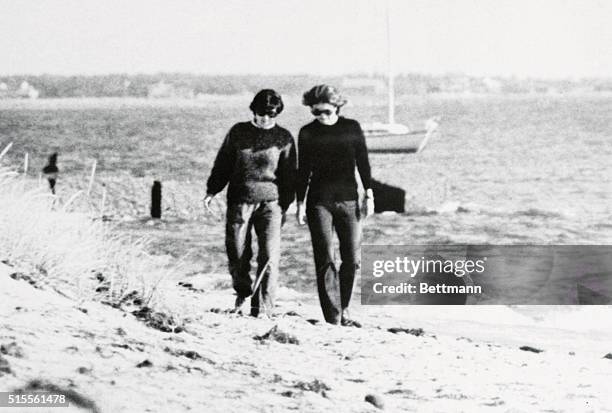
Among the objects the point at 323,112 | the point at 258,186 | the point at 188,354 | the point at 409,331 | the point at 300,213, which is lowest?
the point at 409,331

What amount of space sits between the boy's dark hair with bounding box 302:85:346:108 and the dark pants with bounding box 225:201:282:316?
42 centimetres

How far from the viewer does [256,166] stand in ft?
13.8

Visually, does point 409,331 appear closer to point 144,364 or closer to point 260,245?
point 260,245

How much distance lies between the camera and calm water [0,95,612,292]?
6062mm

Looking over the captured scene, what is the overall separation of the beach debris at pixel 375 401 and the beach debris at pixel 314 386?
0.43ft

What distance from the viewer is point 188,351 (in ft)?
11.7

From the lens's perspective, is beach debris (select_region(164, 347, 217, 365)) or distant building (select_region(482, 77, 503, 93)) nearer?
beach debris (select_region(164, 347, 217, 365))

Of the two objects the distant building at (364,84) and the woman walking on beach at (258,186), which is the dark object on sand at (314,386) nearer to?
the woman walking on beach at (258,186)

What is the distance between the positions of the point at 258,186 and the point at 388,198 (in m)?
3.74

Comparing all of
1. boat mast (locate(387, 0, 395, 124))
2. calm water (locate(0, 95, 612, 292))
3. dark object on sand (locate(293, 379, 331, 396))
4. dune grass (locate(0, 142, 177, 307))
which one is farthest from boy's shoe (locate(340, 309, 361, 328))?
boat mast (locate(387, 0, 395, 124))

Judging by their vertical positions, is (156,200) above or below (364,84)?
below

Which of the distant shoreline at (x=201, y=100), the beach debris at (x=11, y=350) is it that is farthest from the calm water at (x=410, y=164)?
the beach debris at (x=11, y=350)

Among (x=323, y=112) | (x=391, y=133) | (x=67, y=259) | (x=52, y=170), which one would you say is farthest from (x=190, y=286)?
(x=391, y=133)

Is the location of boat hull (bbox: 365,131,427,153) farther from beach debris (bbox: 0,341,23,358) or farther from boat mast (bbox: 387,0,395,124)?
beach debris (bbox: 0,341,23,358)
